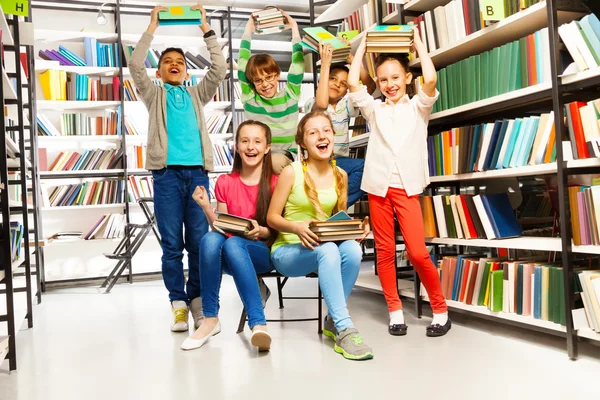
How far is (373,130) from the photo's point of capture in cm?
283

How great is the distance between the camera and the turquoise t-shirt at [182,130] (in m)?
2.92

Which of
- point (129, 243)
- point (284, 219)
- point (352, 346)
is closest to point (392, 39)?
point (284, 219)

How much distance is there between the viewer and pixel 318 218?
2.55m

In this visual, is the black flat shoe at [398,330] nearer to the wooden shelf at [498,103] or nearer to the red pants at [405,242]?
the red pants at [405,242]

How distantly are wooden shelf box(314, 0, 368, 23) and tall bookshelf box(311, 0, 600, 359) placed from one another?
2.41 feet

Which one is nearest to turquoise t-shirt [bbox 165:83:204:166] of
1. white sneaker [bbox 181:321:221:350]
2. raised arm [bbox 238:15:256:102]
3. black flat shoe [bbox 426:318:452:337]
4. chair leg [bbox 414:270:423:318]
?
raised arm [bbox 238:15:256:102]

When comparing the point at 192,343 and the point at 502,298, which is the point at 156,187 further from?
the point at 502,298

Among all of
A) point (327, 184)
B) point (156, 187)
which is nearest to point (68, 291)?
point (156, 187)

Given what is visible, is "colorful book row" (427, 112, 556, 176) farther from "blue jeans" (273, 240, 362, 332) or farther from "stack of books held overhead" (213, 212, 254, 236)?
"stack of books held overhead" (213, 212, 254, 236)

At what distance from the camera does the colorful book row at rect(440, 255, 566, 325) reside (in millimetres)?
2294

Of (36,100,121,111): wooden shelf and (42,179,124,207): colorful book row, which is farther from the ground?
(36,100,121,111): wooden shelf

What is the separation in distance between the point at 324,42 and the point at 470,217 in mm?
1169

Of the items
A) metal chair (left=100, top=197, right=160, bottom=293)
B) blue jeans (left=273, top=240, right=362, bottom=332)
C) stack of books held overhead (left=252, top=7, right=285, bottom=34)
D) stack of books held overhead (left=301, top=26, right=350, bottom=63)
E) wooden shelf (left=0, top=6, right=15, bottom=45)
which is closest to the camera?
blue jeans (left=273, top=240, right=362, bottom=332)

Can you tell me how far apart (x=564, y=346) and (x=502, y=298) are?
323mm
